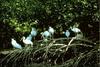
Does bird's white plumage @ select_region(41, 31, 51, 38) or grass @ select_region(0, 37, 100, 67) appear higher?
bird's white plumage @ select_region(41, 31, 51, 38)

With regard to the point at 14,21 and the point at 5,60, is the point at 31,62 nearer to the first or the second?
the point at 5,60

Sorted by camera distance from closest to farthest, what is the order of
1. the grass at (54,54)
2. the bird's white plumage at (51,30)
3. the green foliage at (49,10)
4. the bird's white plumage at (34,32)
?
the grass at (54,54) → the green foliage at (49,10) → the bird's white plumage at (51,30) → the bird's white plumage at (34,32)

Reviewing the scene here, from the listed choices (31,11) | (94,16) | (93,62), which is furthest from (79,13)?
(93,62)

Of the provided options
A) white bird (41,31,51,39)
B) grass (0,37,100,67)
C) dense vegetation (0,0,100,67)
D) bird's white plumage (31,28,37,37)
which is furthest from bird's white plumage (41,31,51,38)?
grass (0,37,100,67)

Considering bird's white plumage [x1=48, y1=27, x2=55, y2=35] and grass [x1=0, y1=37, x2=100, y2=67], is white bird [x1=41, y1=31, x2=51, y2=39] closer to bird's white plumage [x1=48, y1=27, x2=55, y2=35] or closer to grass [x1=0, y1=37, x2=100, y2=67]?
bird's white plumage [x1=48, y1=27, x2=55, y2=35]

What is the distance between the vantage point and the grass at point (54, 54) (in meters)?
5.37

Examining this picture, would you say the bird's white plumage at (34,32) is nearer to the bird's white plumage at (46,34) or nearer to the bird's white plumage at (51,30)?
the bird's white plumage at (46,34)

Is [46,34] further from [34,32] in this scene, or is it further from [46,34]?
[34,32]

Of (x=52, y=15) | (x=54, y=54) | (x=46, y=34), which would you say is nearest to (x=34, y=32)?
(x=46, y=34)

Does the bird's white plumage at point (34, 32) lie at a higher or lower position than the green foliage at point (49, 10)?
lower

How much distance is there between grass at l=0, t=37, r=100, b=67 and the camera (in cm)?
537

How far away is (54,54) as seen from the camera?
5.61 m

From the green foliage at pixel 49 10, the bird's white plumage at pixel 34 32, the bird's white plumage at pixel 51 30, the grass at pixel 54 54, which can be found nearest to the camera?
the grass at pixel 54 54

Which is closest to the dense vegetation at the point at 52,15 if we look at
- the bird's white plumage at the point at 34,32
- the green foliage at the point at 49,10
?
the green foliage at the point at 49,10
